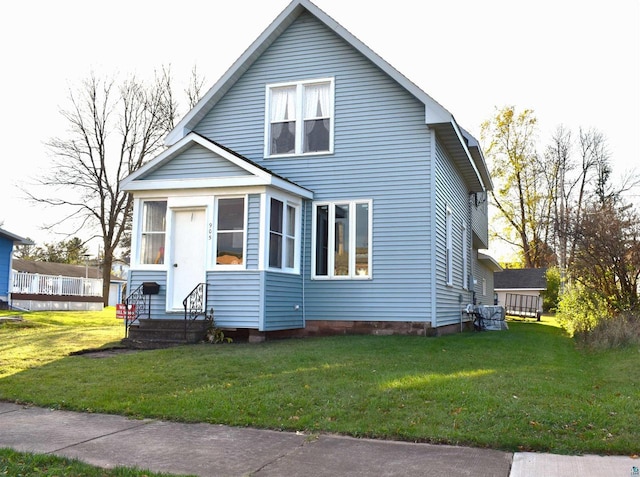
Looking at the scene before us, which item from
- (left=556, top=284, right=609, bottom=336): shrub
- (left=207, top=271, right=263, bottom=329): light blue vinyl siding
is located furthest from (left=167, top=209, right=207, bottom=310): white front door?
(left=556, top=284, right=609, bottom=336): shrub

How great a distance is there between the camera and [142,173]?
13609 millimetres

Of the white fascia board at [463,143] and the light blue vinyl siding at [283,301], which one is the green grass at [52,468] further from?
the white fascia board at [463,143]

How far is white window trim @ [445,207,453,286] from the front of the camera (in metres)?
15.9

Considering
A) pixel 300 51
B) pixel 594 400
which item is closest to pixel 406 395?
pixel 594 400

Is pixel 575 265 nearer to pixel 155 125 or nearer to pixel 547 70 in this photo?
pixel 547 70

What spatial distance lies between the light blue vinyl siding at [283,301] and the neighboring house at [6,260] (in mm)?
19542

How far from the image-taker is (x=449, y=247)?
16406 mm

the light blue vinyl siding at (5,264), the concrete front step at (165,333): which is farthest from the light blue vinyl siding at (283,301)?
the light blue vinyl siding at (5,264)

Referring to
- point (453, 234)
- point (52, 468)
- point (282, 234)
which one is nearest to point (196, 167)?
point (282, 234)

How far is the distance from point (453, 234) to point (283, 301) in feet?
20.0

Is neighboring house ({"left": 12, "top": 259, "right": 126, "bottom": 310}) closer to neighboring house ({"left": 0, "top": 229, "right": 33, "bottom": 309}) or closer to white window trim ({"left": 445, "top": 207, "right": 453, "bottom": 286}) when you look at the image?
neighboring house ({"left": 0, "top": 229, "right": 33, "bottom": 309})

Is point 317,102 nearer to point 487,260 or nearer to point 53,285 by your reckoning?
point 487,260

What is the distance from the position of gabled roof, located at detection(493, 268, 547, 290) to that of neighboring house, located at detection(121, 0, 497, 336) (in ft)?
101

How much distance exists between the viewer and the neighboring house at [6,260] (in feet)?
94.2
